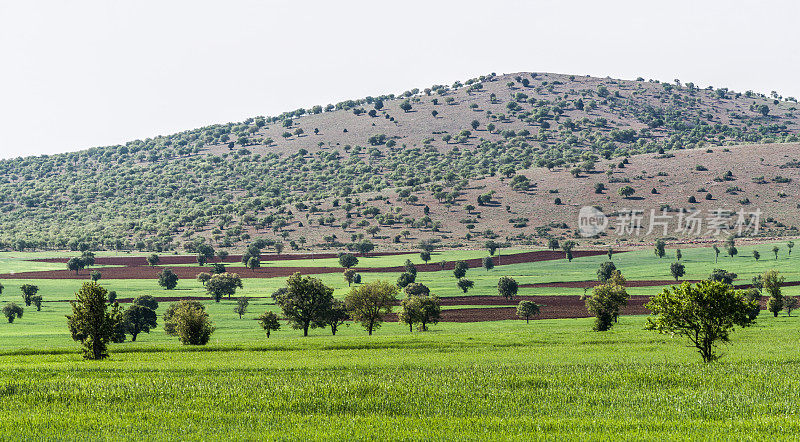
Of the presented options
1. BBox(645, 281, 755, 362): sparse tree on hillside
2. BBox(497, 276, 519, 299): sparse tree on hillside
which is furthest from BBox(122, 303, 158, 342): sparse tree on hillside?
BBox(645, 281, 755, 362): sparse tree on hillside

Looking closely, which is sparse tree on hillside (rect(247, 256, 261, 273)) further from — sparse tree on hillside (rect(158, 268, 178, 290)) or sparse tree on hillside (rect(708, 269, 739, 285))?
sparse tree on hillside (rect(708, 269, 739, 285))

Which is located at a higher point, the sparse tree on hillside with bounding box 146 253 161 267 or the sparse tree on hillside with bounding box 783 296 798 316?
the sparse tree on hillside with bounding box 146 253 161 267

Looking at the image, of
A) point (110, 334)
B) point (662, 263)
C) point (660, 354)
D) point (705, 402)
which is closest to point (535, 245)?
point (662, 263)

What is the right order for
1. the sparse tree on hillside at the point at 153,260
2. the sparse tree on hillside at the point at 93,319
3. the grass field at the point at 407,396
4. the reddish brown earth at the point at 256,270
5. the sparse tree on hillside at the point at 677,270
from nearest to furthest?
the grass field at the point at 407,396 < the sparse tree on hillside at the point at 93,319 < the sparse tree on hillside at the point at 677,270 < the reddish brown earth at the point at 256,270 < the sparse tree on hillside at the point at 153,260

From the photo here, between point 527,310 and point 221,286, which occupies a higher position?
point 221,286

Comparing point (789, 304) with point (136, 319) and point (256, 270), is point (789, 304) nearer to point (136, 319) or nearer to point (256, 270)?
point (136, 319)

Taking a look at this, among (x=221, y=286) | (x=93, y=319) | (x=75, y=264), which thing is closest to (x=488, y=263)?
(x=221, y=286)

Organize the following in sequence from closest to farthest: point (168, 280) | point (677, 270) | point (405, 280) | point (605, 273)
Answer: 1. point (677, 270)
2. point (405, 280)
3. point (605, 273)
4. point (168, 280)

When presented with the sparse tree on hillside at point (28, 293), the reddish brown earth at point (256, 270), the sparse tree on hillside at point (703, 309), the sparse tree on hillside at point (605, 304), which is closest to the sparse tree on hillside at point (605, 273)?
the reddish brown earth at point (256, 270)

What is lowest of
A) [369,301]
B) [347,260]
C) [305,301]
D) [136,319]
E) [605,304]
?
[136,319]

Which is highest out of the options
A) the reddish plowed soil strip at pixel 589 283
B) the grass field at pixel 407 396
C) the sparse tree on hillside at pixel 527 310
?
the reddish plowed soil strip at pixel 589 283

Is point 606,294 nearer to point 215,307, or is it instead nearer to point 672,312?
point 672,312

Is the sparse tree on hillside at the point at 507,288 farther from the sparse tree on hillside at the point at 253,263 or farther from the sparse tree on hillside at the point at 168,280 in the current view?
the sparse tree on hillside at the point at 253,263

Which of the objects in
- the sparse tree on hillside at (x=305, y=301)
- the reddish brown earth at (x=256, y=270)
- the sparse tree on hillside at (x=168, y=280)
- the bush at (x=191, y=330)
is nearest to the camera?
the bush at (x=191, y=330)
